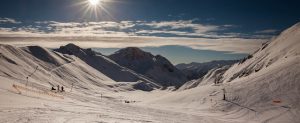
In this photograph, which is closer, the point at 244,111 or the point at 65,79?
the point at 244,111

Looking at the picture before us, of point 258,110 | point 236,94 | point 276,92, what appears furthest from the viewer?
point 236,94

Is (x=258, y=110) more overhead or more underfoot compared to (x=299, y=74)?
more underfoot

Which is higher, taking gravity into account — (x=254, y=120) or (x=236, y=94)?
(x=236, y=94)

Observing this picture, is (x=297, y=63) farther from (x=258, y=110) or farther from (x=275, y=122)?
(x=275, y=122)

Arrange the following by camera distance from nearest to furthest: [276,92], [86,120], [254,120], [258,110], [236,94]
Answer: [86,120] → [254,120] → [258,110] → [276,92] → [236,94]

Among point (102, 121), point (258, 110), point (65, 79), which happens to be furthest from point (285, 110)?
point (65, 79)

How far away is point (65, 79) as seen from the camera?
185500mm

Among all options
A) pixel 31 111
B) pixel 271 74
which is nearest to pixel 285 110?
pixel 271 74

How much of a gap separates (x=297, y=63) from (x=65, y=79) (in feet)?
488

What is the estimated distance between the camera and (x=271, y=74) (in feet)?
190

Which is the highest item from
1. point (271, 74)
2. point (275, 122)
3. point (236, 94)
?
point (271, 74)

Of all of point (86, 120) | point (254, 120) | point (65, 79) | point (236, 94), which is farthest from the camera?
point (65, 79)

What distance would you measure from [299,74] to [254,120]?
53.3 ft

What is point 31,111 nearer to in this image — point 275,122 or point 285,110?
point 275,122
